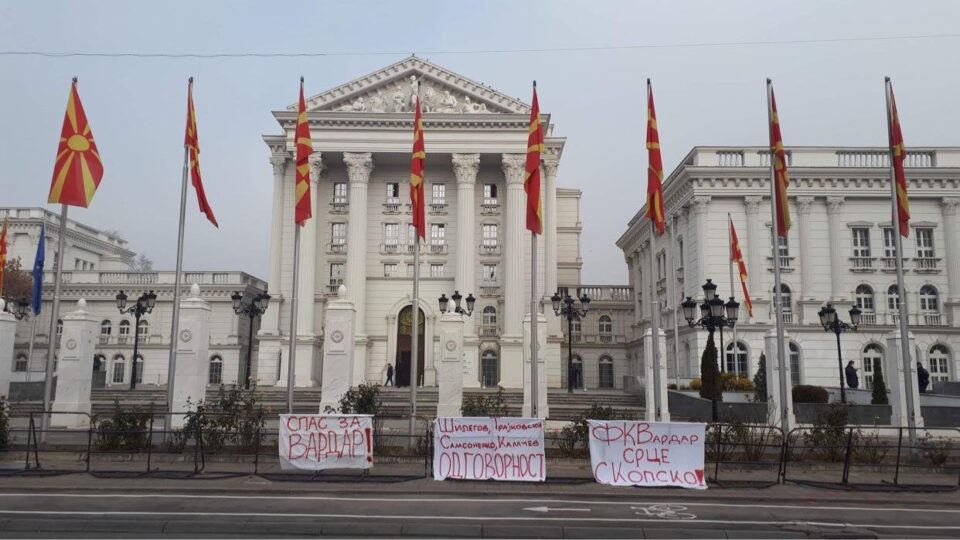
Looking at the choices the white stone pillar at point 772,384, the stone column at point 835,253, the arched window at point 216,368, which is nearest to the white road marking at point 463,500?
the white stone pillar at point 772,384

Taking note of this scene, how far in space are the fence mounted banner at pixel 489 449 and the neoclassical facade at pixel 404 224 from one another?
2754cm

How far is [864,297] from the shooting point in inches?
1528

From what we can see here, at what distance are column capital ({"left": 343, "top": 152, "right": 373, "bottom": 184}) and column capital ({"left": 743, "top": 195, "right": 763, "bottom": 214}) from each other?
74.1 ft

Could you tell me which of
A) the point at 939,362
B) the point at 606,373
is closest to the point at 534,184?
the point at 939,362

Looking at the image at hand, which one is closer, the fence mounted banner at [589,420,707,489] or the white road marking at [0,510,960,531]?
the white road marking at [0,510,960,531]

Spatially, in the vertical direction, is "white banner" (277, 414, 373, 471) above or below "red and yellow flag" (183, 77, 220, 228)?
below

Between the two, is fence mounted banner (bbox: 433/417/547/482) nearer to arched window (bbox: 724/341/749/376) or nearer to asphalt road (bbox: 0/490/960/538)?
asphalt road (bbox: 0/490/960/538)

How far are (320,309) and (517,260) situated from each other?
12.9m

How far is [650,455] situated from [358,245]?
31.4 meters

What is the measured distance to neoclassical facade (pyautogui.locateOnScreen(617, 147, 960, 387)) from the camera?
1483 inches

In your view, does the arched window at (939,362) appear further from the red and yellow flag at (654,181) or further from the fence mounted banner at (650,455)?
the fence mounted banner at (650,455)

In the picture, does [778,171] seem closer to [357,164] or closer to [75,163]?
[75,163]

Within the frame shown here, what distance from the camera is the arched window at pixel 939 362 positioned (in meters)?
37.4

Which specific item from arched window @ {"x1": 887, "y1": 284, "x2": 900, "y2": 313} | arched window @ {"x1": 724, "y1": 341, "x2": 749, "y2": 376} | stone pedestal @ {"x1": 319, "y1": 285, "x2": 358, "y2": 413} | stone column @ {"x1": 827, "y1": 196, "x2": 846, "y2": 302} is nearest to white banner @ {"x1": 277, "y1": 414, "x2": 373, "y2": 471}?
stone pedestal @ {"x1": 319, "y1": 285, "x2": 358, "y2": 413}
